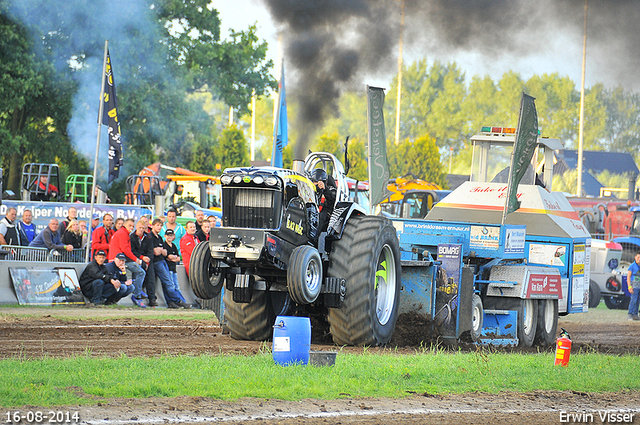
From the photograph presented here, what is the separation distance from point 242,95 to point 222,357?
1140 inches

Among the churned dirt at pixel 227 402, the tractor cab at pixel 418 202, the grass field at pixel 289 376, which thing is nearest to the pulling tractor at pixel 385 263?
the churned dirt at pixel 227 402

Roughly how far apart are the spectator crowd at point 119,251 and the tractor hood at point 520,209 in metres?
4.99

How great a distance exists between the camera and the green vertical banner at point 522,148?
1356 centimetres

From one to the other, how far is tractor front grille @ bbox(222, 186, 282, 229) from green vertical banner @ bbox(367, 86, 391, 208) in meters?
6.18

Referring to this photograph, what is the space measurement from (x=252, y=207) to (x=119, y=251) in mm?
7387

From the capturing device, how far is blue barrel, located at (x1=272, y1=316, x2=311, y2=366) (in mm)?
8180

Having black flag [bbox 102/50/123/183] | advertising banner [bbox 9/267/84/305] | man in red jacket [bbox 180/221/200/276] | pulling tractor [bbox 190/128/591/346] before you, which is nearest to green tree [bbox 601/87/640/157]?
man in red jacket [bbox 180/221/200/276]

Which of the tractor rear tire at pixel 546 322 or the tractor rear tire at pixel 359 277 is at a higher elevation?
the tractor rear tire at pixel 359 277

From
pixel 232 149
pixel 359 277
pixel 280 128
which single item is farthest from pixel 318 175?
pixel 232 149

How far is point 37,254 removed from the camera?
16.6m

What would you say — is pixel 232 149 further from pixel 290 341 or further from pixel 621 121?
pixel 290 341

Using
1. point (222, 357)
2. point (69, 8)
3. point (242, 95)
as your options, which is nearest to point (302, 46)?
point (222, 357)

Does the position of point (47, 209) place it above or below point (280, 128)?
below

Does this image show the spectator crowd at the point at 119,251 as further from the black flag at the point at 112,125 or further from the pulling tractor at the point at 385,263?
the pulling tractor at the point at 385,263
